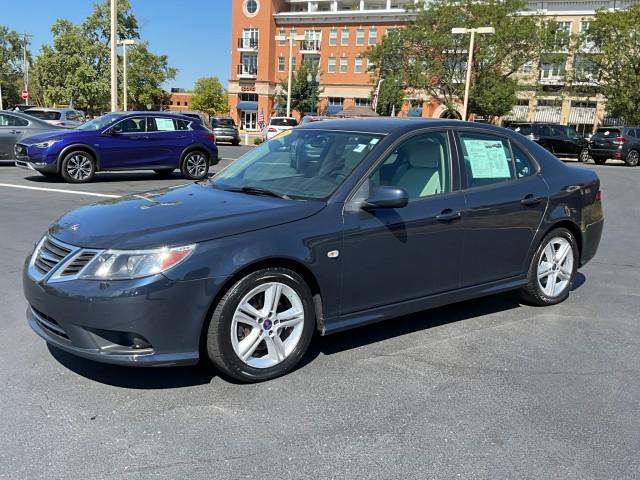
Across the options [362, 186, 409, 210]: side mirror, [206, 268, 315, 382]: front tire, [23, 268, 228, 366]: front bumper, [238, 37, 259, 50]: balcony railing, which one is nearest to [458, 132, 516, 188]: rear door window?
[362, 186, 409, 210]: side mirror

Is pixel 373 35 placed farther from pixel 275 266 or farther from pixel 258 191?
pixel 275 266

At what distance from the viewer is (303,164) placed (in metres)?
4.42

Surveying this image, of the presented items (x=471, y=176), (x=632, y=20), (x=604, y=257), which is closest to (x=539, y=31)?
(x=632, y=20)

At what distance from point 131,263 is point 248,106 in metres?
74.9

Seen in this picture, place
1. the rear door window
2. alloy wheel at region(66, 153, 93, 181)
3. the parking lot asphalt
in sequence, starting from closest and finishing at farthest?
1. the parking lot asphalt
2. the rear door window
3. alloy wheel at region(66, 153, 93, 181)

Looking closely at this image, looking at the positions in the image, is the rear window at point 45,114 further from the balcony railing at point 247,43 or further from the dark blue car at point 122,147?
the balcony railing at point 247,43

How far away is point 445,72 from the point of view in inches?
1660

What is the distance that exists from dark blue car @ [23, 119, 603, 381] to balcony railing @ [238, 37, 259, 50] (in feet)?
241

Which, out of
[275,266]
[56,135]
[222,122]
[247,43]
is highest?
[247,43]

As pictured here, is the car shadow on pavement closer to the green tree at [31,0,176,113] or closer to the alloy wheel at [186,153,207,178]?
the alloy wheel at [186,153,207,178]

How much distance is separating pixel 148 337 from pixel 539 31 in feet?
138

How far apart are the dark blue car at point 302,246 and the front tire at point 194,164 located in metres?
9.72

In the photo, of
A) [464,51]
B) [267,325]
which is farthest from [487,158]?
[464,51]

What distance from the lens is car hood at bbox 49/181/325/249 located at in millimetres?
3354
